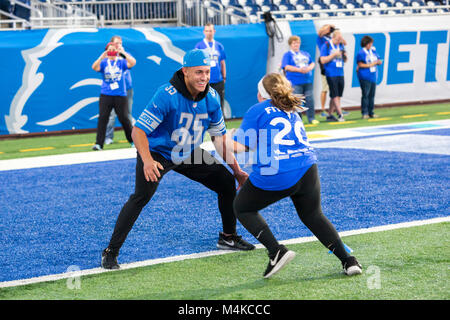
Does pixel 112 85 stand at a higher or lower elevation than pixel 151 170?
lower

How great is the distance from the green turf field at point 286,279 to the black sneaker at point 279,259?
10cm

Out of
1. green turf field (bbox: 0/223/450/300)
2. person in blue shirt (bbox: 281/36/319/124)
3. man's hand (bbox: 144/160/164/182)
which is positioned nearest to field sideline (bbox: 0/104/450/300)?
green turf field (bbox: 0/223/450/300)

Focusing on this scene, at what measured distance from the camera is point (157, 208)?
7.69m

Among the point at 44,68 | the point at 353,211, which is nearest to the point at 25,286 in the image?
the point at 353,211

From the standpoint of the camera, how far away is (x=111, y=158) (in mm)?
11273

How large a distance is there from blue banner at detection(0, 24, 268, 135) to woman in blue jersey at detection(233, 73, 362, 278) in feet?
33.3

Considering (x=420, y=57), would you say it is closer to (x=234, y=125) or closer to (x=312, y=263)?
(x=234, y=125)

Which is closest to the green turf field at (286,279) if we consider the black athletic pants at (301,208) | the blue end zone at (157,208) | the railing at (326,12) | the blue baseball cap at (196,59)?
the black athletic pants at (301,208)

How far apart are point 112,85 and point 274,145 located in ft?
24.1

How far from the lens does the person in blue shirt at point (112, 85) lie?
1172 cm

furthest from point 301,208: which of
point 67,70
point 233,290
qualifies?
point 67,70

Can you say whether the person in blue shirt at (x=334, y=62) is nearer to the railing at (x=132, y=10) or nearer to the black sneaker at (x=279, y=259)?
the railing at (x=132, y=10)

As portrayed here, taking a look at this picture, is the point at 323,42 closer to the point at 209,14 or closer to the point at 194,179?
the point at 209,14

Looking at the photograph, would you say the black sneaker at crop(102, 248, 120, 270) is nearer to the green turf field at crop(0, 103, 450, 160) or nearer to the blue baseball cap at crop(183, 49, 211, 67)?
the blue baseball cap at crop(183, 49, 211, 67)
